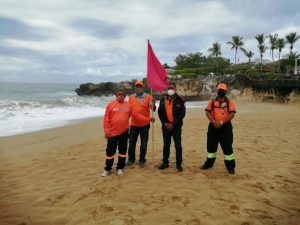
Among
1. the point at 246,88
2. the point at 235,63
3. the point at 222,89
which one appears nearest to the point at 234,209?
the point at 222,89

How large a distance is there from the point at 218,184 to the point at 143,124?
190cm

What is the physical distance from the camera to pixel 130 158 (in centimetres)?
627

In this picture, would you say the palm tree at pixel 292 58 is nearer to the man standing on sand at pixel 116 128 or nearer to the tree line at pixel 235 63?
the tree line at pixel 235 63

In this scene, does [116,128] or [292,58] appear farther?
[292,58]

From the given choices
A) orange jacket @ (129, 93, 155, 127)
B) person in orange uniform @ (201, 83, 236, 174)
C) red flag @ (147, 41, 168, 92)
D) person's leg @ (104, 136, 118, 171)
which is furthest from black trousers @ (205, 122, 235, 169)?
person's leg @ (104, 136, 118, 171)

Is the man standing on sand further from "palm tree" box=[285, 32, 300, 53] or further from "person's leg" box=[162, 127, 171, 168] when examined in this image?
"palm tree" box=[285, 32, 300, 53]

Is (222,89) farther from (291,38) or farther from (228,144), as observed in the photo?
(291,38)

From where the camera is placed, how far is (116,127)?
5.52 meters

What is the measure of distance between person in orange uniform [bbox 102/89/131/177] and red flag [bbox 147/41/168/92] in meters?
1.05

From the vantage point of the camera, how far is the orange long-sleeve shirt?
5.52m

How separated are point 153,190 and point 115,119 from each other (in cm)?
152

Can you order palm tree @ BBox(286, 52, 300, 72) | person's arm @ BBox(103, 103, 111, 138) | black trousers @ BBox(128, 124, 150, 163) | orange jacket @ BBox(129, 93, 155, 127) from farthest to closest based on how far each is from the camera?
palm tree @ BBox(286, 52, 300, 72) < black trousers @ BBox(128, 124, 150, 163) < orange jacket @ BBox(129, 93, 155, 127) < person's arm @ BBox(103, 103, 111, 138)

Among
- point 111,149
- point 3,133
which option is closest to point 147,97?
point 111,149

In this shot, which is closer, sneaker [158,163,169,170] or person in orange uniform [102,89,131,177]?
person in orange uniform [102,89,131,177]
